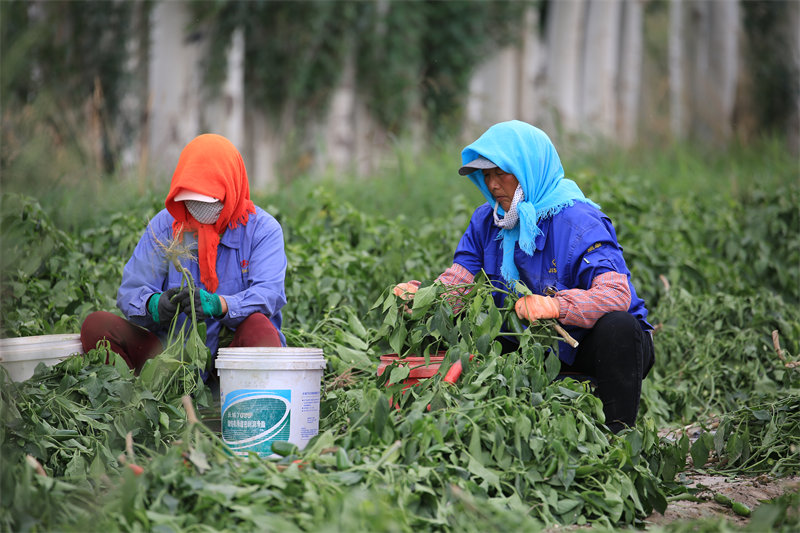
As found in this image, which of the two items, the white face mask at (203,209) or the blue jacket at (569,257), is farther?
the white face mask at (203,209)

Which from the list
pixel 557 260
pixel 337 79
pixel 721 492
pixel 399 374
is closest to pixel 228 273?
pixel 399 374

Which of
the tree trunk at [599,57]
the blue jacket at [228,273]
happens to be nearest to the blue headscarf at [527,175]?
the blue jacket at [228,273]

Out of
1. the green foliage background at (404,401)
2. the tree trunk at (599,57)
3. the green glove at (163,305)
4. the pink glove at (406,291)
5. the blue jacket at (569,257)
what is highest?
the tree trunk at (599,57)

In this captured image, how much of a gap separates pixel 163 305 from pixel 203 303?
0.15 meters

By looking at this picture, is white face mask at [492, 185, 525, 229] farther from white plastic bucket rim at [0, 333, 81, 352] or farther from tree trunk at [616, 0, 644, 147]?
tree trunk at [616, 0, 644, 147]

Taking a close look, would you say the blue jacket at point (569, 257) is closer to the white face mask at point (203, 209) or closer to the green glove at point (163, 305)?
the white face mask at point (203, 209)

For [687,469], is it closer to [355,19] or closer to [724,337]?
[724,337]

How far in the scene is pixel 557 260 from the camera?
3.04 metres

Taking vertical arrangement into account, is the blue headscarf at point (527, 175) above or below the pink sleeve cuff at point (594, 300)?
above

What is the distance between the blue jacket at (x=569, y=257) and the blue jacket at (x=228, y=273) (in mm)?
838

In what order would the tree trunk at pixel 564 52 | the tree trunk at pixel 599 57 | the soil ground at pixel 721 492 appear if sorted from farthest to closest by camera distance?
the tree trunk at pixel 599 57
the tree trunk at pixel 564 52
the soil ground at pixel 721 492

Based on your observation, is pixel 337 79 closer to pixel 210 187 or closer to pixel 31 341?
pixel 210 187

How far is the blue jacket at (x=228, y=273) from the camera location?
3062 millimetres

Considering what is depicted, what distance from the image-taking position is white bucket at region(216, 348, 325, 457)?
259 cm
